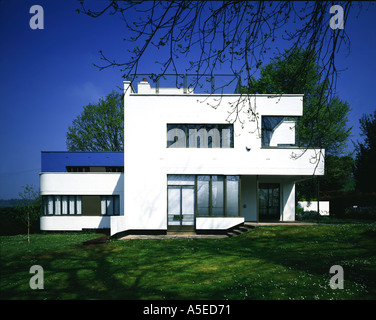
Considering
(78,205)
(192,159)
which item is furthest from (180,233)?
(78,205)

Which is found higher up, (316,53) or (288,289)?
(316,53)

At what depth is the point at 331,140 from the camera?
2930 cm

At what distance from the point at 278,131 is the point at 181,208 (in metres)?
8.20

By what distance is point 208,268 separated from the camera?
309 inches

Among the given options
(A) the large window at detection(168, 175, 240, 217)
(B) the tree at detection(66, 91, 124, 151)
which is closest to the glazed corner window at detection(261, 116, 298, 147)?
(A) the large window at detection(168, 175, 240, 217)

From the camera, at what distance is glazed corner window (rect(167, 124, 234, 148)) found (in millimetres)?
15781

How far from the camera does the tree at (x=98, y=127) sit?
33.4 meters

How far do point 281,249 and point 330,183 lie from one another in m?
26.6

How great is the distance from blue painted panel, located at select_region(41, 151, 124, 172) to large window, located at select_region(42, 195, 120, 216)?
4.39 meters

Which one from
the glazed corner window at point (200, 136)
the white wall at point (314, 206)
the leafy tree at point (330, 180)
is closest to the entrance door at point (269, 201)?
the glazed corner window at point (200, 136)

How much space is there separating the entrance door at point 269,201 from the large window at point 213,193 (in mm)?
4050

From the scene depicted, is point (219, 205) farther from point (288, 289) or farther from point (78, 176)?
point (78, 176)

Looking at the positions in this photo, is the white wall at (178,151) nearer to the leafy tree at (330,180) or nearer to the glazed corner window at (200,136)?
the glazed corner window at (200,136)
